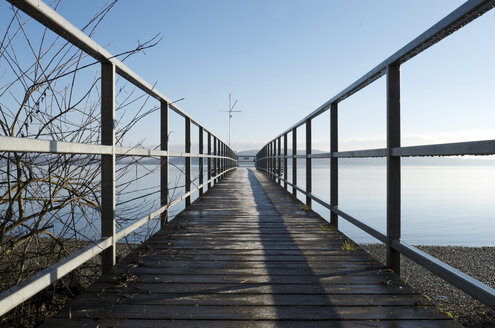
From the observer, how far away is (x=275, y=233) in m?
2.97

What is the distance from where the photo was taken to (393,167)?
76.3 inches

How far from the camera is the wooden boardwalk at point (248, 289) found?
4.56 ft

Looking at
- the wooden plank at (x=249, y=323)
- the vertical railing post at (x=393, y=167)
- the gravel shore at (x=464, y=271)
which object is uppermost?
the vertical railing post at (x=393, y=167)

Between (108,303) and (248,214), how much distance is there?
252cm

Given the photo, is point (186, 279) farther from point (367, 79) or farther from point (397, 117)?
point (367, 79)

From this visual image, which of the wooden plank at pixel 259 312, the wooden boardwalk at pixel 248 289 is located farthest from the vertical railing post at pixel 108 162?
the wooden plank at pixel 259 312

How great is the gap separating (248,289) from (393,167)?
3.38ft

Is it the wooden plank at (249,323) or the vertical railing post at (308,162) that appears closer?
the wooden plank at (249,323)

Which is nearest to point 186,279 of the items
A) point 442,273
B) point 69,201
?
point 69,201

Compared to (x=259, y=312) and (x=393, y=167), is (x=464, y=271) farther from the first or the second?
(x=259, y=312)

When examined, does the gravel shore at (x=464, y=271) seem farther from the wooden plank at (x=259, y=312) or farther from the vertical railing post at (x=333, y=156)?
the vertical railing post at (x=333, y=156)

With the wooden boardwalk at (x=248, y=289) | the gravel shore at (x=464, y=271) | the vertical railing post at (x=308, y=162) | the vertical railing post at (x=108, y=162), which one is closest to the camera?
the wooden boardwalk at (x=248, y=289)

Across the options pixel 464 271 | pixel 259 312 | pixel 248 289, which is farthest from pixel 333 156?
pixel 464 271

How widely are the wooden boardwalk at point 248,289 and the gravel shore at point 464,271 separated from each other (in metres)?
0.33
